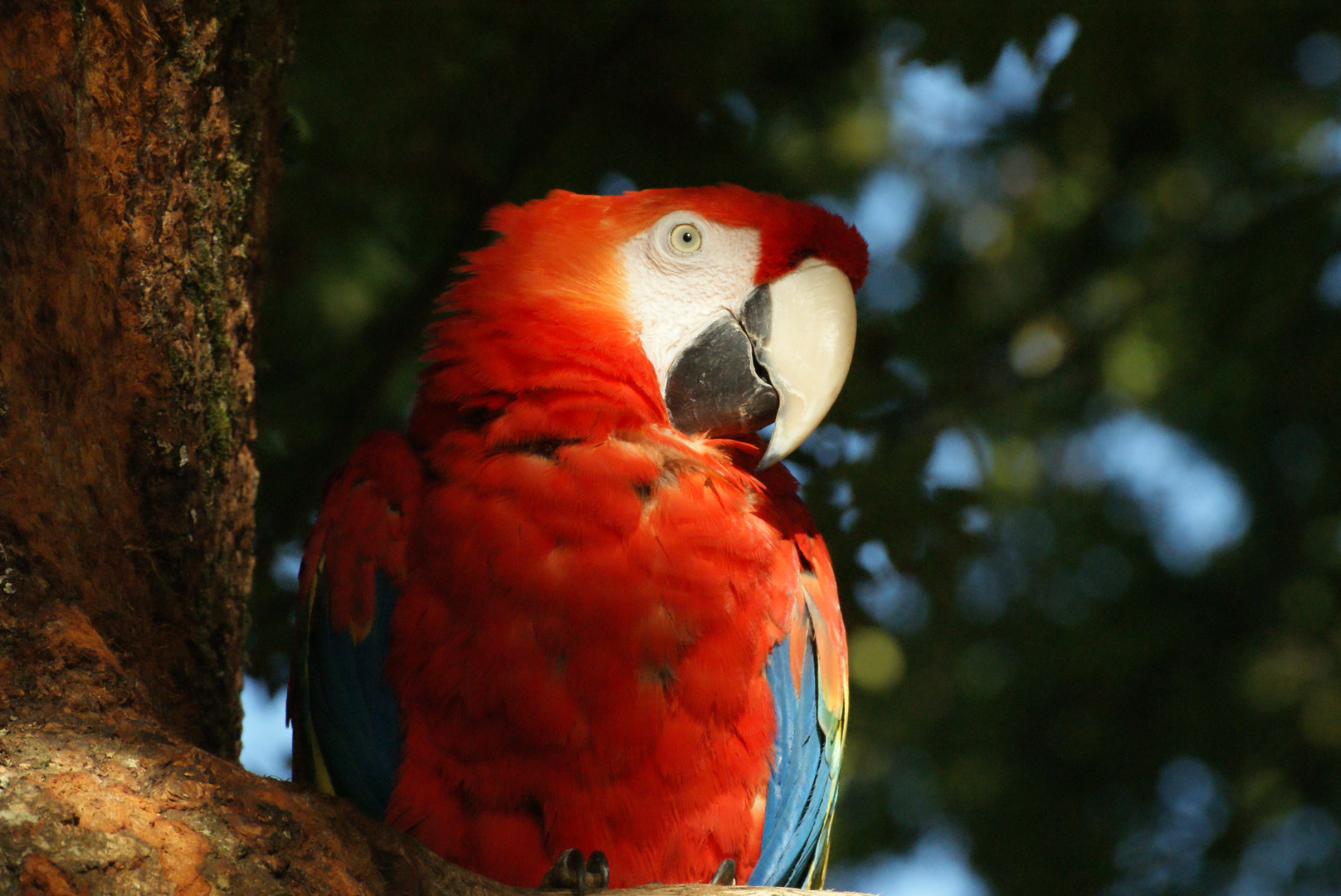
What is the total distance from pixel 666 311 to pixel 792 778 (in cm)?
92

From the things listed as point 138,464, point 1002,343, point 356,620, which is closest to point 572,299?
point 356,620

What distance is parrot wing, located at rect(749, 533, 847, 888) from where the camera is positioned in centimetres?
203

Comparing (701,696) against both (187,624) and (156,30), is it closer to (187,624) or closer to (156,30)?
(187,624)

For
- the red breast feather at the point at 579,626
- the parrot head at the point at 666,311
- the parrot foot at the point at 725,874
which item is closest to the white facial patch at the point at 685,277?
the parrot head at the point at 666,311

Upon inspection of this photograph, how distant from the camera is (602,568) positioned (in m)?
1.82

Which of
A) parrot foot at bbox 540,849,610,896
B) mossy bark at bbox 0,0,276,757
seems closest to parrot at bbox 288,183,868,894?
parrot foot at bbox 540,849,610,896

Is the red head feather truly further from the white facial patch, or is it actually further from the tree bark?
the tree bark

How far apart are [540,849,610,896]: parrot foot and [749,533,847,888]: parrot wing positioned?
47cm

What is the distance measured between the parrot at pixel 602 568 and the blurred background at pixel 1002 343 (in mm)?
647

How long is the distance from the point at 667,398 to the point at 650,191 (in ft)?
1.47

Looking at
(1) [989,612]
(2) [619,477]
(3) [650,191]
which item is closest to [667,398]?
(2) [619,477]

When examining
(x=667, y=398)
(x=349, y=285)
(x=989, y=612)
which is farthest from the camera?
(x=989, y=612)

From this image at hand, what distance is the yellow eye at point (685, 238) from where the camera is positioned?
7.22ft

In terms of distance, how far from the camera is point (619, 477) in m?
1.88
